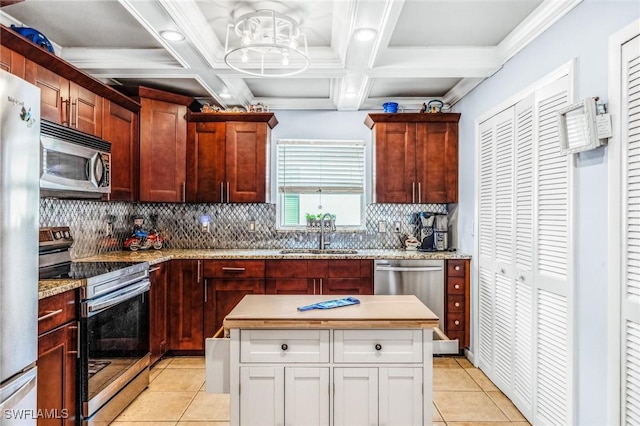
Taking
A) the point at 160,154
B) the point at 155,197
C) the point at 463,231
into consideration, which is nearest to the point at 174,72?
the point at 160,154

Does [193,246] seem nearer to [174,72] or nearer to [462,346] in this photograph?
[174,72]

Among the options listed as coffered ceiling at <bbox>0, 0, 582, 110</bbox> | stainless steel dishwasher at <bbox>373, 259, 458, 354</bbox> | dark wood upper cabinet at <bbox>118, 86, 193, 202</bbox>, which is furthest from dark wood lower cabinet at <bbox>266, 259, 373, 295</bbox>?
coffered ceiling at <bbox>0, 0, 582, 110</bbox>

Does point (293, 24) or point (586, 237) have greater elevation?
point (293, 24)

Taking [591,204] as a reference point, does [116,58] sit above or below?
above

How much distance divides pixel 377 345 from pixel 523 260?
1.33 metres

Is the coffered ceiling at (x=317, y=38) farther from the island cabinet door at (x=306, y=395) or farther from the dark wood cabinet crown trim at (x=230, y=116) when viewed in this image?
the island cabinet door at (x=306, y=395)

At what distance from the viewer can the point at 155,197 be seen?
3.63m

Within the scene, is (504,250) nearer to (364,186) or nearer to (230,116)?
(364,186)

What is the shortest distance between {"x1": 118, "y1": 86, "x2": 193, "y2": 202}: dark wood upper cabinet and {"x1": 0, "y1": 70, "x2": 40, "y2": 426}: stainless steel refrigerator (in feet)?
6.44

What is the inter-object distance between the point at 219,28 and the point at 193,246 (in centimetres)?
229

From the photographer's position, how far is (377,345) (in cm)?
187

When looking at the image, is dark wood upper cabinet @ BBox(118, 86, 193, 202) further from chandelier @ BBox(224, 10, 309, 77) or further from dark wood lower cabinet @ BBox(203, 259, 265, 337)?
chandelier @ BBox(224, 10, 309, 77)

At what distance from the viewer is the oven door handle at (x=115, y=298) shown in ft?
7.26

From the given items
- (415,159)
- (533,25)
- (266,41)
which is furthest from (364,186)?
(533,25)
